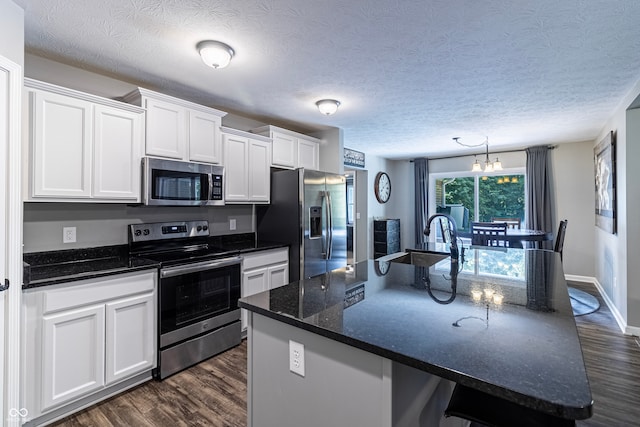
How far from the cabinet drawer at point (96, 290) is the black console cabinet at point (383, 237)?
4.75 metres

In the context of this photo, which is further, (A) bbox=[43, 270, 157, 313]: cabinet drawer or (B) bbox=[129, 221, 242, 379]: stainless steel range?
(B) bbox=[129, 221, 242, 379]: stainless steel range

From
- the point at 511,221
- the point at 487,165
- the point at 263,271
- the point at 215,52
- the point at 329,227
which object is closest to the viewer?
the point at 215,52

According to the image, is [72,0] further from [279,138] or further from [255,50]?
[279,138]

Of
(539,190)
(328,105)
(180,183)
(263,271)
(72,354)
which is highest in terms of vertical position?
(328,105)

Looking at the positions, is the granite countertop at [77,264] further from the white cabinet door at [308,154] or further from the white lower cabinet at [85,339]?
the white cabinet door at [308,154]

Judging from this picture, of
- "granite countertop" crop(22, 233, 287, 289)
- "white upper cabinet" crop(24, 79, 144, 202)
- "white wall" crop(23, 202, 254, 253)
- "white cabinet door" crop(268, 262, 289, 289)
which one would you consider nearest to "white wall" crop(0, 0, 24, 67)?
"white upper cabinet" crop(24, 79, 144, 202)

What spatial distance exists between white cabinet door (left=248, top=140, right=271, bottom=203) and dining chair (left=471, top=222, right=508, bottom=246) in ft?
10.4

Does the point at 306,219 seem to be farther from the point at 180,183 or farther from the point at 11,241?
the point at 11,241

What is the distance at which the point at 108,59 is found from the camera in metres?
2.37

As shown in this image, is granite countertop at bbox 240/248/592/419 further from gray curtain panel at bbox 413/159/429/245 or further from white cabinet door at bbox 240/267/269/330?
gray curtain panel at bbox 413/159/429/245

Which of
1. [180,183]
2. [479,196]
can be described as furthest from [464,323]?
[479,196]

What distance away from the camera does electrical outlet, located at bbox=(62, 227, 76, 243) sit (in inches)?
95.1

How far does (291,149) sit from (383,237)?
10.7ft

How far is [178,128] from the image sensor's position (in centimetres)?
279
